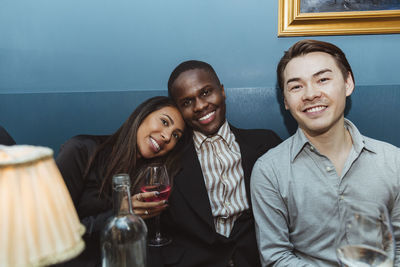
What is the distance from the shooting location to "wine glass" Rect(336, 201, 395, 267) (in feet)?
1.82

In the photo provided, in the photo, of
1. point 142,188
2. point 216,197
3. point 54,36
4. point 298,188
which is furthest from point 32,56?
point 298,188

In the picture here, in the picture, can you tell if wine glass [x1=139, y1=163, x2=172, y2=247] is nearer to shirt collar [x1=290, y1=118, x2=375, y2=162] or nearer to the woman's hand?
the woman's hand

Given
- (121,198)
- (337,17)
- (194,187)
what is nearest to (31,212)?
(121,198)

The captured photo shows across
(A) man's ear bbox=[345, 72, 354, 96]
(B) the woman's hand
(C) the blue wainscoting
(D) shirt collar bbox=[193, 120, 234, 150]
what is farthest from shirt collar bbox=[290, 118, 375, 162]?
(B) the woman's hand

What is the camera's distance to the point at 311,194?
3.74ft

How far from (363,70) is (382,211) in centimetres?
127

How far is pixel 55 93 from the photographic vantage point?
5.28 ft

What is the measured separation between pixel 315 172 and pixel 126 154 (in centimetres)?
82

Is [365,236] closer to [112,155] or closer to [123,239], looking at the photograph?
[123,239]

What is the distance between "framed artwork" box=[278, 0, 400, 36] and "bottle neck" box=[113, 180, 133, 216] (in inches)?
50.2

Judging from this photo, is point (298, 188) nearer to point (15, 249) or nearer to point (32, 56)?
point (15, 249)

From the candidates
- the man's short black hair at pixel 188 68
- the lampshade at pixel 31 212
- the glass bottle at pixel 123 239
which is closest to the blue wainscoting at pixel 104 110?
the man's short black hair at pixel 188 68

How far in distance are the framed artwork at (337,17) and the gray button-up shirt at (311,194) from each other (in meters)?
0.67

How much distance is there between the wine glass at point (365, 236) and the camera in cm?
56
